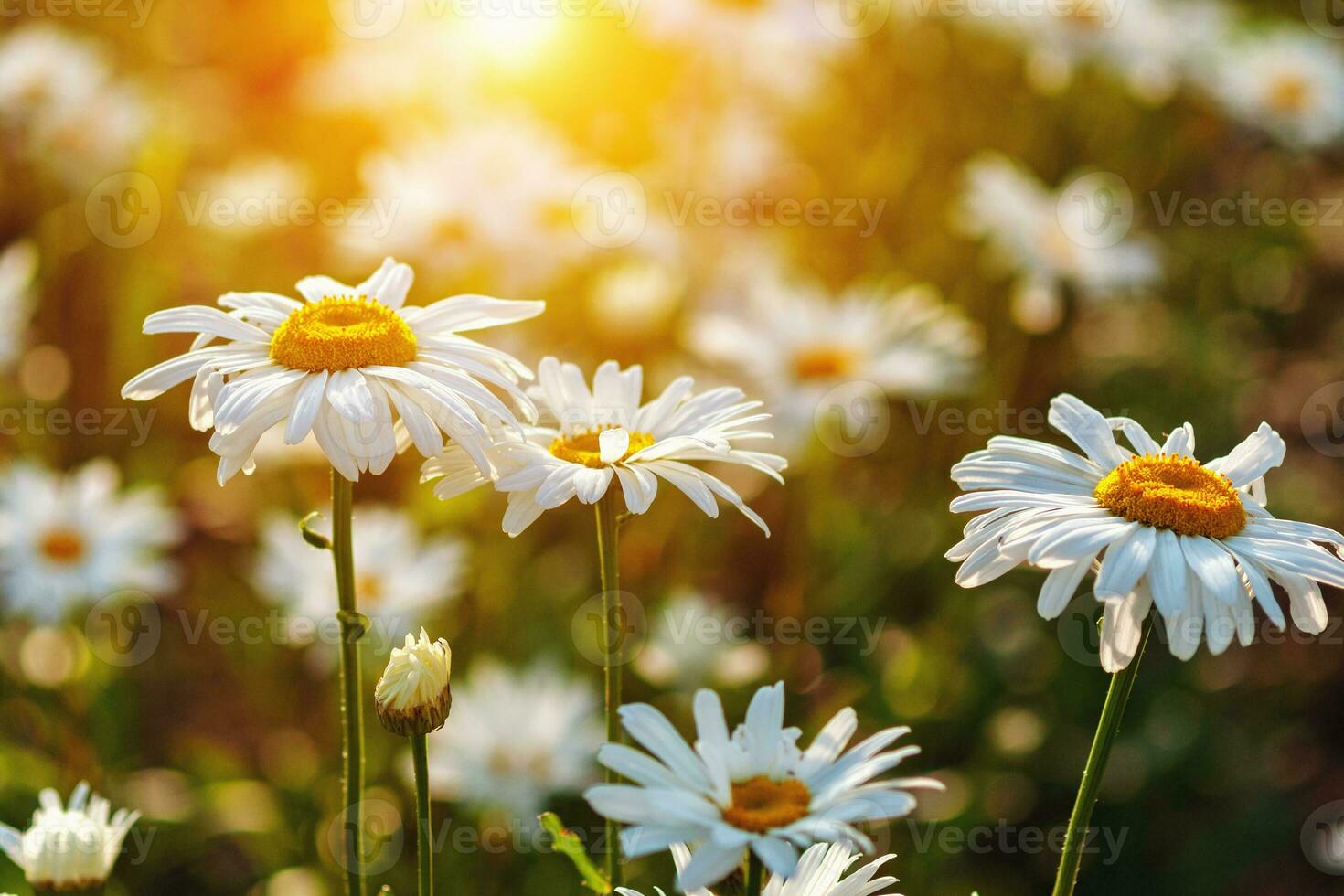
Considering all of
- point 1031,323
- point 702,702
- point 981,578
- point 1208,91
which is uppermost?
point 1208,91

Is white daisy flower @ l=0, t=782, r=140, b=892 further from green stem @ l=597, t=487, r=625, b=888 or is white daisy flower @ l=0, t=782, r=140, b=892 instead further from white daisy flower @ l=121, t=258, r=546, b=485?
green stem @ l=597, t=487, r=625, b=888

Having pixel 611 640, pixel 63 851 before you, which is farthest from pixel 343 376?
pixel 63 851

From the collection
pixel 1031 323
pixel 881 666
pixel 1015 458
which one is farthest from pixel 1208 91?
pixel 1015 458

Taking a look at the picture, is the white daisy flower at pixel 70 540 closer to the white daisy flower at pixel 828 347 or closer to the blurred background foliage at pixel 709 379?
the blurred background foliage at pixel 709 379

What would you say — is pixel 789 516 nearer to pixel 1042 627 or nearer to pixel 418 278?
pixel 1042 627

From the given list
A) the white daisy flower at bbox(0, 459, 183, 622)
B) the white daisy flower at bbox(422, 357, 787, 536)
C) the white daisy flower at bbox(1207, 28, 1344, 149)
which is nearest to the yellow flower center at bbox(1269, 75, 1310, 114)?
the white daisy flower at bbox(1207, 28, 1344, 149)
